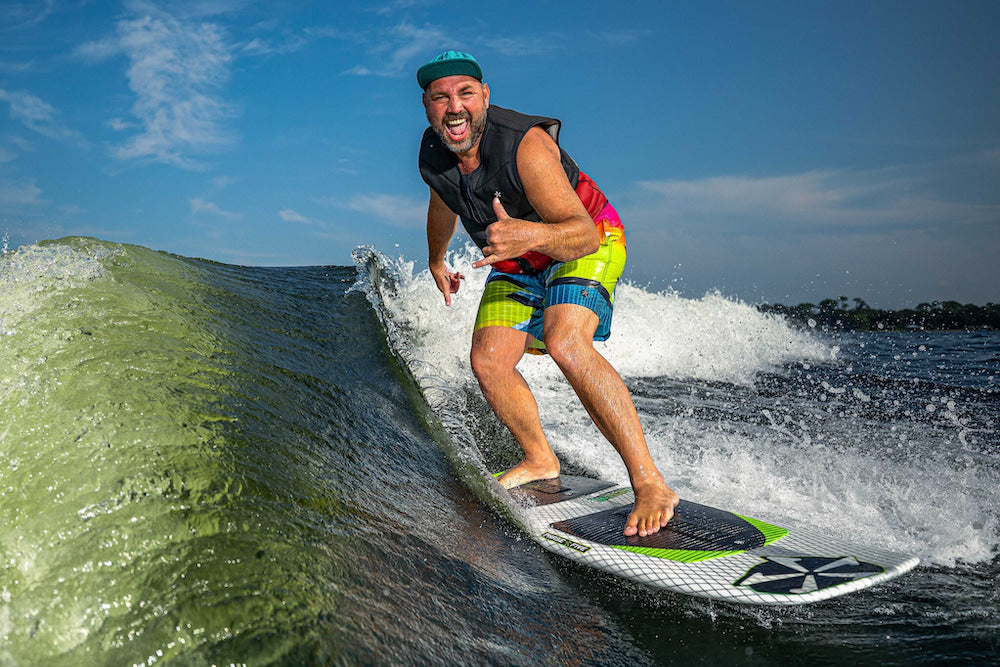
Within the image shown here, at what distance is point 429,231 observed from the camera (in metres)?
3.98

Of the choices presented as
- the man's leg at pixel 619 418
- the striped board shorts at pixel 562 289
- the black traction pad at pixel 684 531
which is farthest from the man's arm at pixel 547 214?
the black traction pad at pixel 684 531

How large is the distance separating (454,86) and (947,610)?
2.83m

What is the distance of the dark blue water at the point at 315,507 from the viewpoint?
1408mm

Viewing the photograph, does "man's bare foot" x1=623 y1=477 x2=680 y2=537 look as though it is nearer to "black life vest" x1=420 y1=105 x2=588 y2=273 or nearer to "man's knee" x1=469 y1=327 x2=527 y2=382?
"man's knee" x1=469 y1=327 x2=527 y2=382

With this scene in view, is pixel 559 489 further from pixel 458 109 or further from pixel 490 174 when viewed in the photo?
pixel 458 109

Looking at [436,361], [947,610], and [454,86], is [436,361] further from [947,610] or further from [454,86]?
[947,610]

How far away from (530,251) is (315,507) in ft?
5.35

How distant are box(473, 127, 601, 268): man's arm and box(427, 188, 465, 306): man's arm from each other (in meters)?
0.96

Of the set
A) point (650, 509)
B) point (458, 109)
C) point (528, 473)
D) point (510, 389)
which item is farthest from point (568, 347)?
point (458, 109)

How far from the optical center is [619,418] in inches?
117

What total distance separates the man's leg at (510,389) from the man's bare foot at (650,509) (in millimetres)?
807

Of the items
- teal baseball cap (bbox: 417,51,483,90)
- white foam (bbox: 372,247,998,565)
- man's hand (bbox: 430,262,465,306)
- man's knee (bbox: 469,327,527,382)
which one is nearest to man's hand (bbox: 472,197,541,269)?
teal baseball cap (bbox: 417,51,483,90)

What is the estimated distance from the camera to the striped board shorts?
3248 millimetres

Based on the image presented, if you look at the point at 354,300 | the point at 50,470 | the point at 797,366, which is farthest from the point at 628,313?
the point at 50,470
